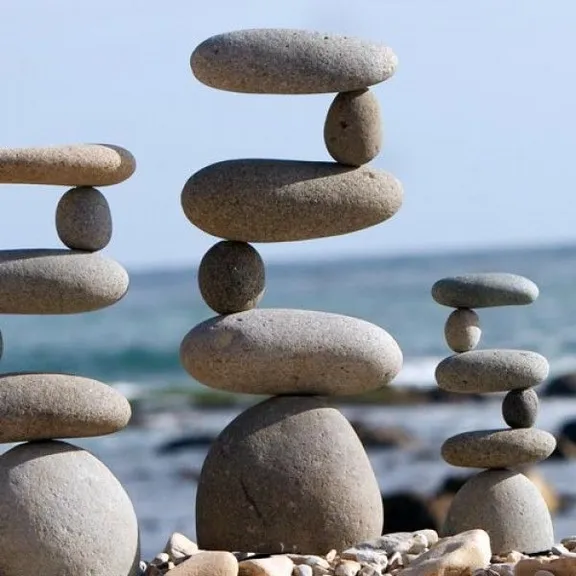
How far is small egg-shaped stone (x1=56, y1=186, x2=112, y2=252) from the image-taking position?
7.00 metres

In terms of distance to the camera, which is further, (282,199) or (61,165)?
(282,199)

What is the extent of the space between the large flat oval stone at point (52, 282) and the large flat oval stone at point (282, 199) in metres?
0.57

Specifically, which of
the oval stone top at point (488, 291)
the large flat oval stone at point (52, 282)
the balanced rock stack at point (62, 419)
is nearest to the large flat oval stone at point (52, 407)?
the balanced rock stack at point (62, 419)

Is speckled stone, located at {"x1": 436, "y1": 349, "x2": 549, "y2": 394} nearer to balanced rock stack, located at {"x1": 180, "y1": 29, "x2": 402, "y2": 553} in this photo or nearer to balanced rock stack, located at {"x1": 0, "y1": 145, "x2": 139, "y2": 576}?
balanced rock stack, located at {"x1": 180, "y1": 29, "x2": 402, "y2": 553}

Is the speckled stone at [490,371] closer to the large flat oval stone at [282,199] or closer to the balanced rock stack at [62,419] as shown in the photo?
the large flat oval stone at [282,199]

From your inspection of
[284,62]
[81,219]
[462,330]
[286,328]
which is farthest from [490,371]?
[81,219]

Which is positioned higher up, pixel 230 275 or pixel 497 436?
pixel 230 275

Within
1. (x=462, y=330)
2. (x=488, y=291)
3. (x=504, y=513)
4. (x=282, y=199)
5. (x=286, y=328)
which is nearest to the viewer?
(x=282, y=199)

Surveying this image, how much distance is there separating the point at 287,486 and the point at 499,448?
145cm

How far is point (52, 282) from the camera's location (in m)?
6.80

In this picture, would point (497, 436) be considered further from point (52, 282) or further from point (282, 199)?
point (52, 282)

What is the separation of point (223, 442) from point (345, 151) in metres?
1.45

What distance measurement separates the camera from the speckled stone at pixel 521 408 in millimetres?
8234

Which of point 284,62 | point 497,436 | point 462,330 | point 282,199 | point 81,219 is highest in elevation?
point 284,62
